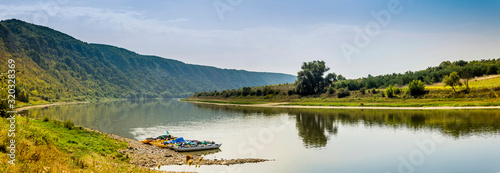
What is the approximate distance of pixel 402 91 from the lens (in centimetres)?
8412

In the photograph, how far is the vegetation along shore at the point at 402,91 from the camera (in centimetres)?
6988

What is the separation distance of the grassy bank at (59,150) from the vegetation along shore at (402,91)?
6797cm

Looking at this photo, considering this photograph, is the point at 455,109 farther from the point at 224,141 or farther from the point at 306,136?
the point at 224,141

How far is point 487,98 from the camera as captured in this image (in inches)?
2598

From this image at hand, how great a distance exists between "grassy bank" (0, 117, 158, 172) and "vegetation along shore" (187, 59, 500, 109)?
67966mm

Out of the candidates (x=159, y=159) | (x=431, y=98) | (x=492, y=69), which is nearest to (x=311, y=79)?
(x=431, y=98)

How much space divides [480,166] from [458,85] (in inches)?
2592

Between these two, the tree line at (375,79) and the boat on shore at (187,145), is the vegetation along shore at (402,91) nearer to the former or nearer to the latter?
the tree line at (375,79)

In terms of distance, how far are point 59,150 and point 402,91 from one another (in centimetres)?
8559

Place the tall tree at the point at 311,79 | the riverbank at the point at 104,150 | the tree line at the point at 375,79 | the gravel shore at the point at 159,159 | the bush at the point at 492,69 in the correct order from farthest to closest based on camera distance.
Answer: the tall tree at the point at 311,79, the tree line at the point at 375,79, the bush at the point at 492,69, the gravel shore at the point at 159,159, the riverbank at the point at 104,150

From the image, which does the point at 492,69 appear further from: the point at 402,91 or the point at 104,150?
the point at 104,150

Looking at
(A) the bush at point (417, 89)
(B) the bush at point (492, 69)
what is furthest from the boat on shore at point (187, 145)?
(B) the bush at point (492, 69)

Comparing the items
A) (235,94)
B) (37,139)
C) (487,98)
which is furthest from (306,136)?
(235,94)

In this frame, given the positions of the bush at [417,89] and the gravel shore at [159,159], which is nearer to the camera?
the gravel shore at [159,159]
